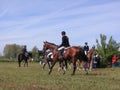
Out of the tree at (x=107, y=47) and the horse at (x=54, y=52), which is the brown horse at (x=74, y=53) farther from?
the tree at (x=107, y=47)

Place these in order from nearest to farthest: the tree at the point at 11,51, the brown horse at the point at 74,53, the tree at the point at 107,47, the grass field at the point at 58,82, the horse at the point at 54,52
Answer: the grass field at the point at 58,82 → the brown horse at the point at 74,53 → the horse at the point at 54,52 → the tree at the point at 107,47 → the tree at the point at 11,51

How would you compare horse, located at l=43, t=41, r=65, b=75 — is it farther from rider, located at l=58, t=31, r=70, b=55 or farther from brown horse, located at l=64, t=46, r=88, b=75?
brown horse, located at l=64, t=46, r=88, b=75

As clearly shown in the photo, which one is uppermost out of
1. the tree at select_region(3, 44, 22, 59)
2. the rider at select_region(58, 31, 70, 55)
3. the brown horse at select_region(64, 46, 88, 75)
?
the tree at select_region(3, 44, 22, 59)

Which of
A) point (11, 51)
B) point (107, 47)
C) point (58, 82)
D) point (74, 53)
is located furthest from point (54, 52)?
point (11, 51)

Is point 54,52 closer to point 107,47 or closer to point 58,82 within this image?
point 58,82

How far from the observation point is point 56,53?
2617 cm

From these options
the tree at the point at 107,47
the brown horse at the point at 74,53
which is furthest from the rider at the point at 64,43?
the tree at the point at 107,47

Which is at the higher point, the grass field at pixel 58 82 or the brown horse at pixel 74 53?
the brown horse at pixel 74 53

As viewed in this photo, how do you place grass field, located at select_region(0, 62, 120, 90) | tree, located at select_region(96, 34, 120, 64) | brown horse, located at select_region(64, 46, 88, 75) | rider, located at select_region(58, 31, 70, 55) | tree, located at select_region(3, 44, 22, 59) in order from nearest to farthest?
1. grass field, located at select_region(0, 62, 120, 90)
2. brown horse, located at select_region(64, 46, 88, 75)
3. rider, located at select_region(58, 31, 70, 55)
4. tree, located at select_region(96, 34, 120, 64)
5. tree, located at select_region(3, 44, 22, 59)

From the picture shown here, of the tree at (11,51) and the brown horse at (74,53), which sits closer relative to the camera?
the brown horse at (74,53)

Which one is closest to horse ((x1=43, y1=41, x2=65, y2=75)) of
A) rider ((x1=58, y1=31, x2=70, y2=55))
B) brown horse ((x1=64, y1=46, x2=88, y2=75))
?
rider ((x1=58, y1=31, x2=70, y2=55))

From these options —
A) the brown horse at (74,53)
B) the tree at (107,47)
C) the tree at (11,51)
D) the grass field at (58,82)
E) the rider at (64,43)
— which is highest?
the tree at (11,51)

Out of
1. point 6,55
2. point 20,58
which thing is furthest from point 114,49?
point 6,55

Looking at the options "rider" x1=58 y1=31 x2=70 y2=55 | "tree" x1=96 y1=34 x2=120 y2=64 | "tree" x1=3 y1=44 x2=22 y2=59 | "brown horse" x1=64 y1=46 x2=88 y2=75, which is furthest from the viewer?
"tree" x1=3 y1=44 x2=22 y2=59
